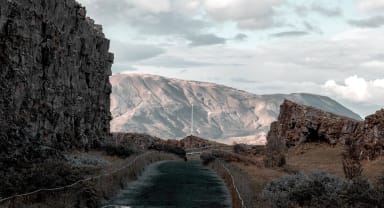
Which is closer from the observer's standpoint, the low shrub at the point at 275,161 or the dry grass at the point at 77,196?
the dry grass at the point at 77,196

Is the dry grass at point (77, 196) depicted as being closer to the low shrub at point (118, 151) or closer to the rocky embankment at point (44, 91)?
the rocky embankment at point (44, 91)

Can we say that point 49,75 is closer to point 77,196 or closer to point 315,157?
point 77,196

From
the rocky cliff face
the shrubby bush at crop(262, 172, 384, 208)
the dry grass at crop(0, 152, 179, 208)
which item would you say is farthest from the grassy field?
the rocky cliff face

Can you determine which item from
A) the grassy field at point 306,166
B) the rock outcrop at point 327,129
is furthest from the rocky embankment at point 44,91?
the rock outcrop at point 327,129

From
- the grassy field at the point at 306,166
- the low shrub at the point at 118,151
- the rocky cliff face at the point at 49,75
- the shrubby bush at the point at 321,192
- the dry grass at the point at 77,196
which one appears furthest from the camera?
the low shrub at the point at 118,151

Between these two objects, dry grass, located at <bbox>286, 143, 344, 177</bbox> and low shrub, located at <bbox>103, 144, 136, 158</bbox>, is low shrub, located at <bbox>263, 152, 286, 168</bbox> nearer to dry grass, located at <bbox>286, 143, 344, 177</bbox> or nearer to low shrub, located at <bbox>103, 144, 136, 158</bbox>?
dry grass, located at <bbox>286, 143, 344, 177</bbox>

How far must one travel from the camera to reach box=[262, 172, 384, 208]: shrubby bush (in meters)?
21.2

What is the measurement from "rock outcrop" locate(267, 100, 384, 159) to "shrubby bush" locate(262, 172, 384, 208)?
2640 centimetres

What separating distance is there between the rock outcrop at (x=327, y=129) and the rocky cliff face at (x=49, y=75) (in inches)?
843

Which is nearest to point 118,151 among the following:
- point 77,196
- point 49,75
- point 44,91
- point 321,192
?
point 49,75

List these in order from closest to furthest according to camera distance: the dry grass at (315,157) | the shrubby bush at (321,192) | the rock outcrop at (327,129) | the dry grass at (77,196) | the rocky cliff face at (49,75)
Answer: the dry grass at (77,196), the shrubby bush at (321,192), the rocky cliff face at (49,75), the dry grass at (315,157), the rock outcrop at (327,129)

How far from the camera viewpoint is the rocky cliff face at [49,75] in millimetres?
35000

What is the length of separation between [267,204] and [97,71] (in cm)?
4478

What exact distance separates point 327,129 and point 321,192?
40955mm
